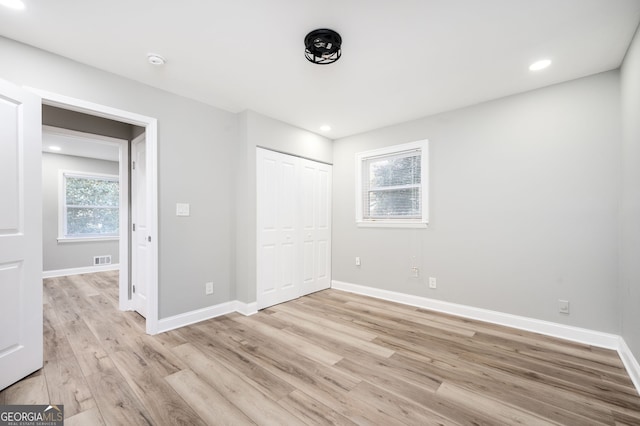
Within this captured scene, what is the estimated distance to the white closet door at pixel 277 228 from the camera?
3.62 m


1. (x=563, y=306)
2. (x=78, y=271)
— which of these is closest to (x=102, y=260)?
(x=78, y=271)

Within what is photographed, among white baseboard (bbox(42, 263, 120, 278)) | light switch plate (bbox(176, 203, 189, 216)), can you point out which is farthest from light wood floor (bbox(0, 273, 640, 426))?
white baseboard (bbox(42, 263, 120, 278))

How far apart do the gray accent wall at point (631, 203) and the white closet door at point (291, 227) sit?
3.37m

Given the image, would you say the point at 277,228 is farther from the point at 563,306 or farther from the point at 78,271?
the point at 78,271

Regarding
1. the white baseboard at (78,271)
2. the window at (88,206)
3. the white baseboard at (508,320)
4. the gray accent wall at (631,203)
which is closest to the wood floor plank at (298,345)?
the white baseboard at (508,320)

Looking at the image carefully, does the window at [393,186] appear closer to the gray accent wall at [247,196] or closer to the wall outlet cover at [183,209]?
the gray accent wall at [247,196]

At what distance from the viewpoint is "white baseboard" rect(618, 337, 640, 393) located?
1.94 meters

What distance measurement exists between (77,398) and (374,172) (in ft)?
12.9

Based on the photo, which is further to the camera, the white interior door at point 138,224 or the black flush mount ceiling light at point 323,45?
the white interior door at point 138,224

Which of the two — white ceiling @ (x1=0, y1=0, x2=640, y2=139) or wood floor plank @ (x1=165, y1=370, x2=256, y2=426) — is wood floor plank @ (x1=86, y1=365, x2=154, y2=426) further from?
white ceiling @ (x1=0, y1=0, x2=640, y2=139)

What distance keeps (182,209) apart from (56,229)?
4.84m

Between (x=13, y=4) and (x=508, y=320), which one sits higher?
(x=13, y=4)

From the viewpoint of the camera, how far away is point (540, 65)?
2.45 m

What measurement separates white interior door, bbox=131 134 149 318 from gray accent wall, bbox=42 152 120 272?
369cm
